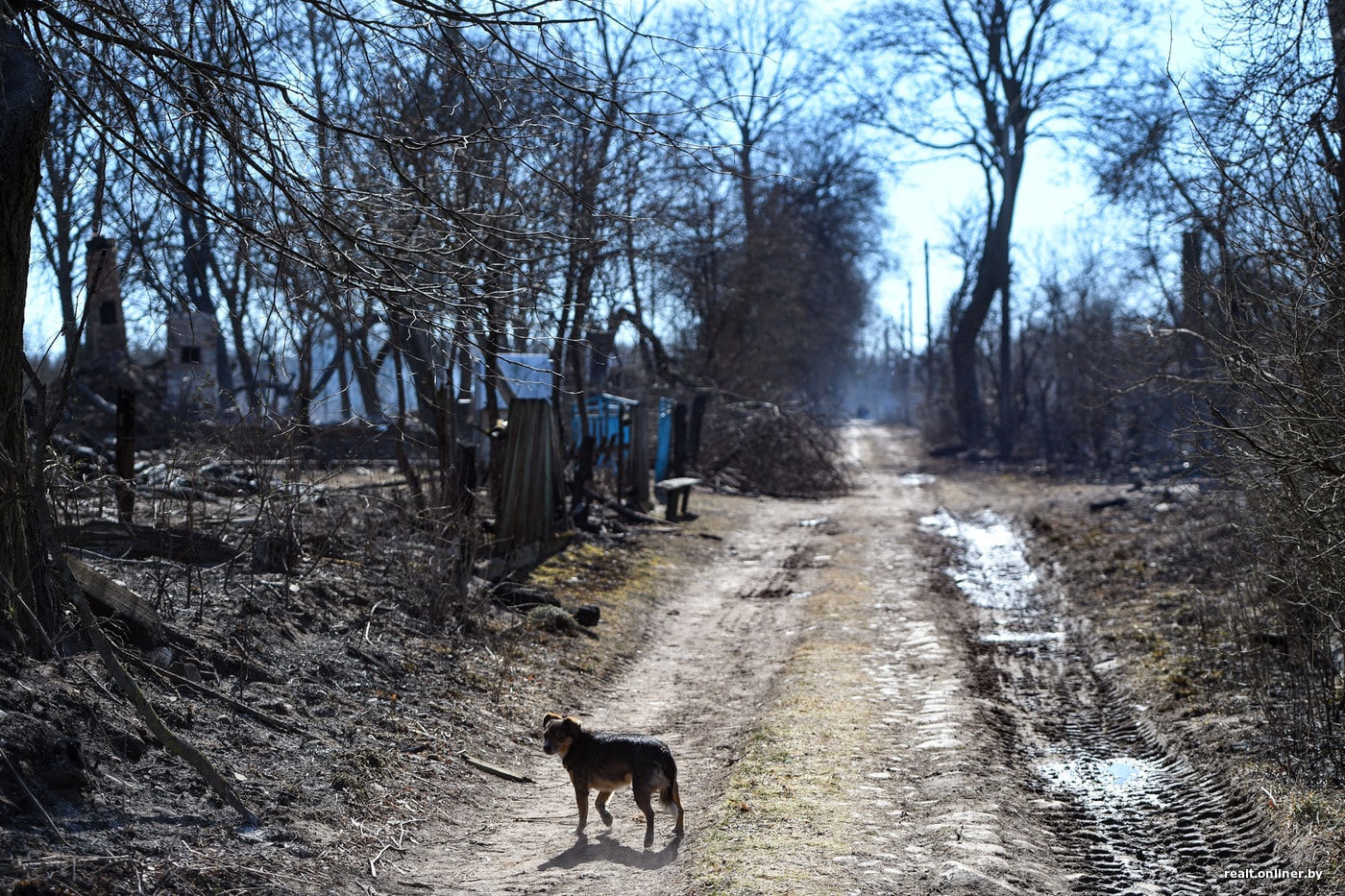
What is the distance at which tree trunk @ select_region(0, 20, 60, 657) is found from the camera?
546cm

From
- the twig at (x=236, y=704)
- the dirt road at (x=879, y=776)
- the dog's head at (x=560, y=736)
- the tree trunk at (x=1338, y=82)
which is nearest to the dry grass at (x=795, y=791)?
the dirt road at (x=879, y=776)

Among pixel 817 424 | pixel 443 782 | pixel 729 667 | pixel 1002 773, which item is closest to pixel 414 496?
pixel 729 667

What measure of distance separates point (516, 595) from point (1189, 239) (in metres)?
6.66

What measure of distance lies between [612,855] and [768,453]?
69.7ft

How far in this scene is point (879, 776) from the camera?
6770 mm

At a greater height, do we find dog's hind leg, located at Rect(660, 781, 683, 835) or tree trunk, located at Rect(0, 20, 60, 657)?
tree trunk, located at Rect(0, 20, 60, 657)

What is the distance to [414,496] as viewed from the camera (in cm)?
1114

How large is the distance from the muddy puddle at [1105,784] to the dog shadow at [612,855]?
1896 millimetres

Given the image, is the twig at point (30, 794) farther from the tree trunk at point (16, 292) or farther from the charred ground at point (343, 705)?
the tree trunk at point (16, 292)

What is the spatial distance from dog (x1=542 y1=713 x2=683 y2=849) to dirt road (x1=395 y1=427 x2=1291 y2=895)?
19cm

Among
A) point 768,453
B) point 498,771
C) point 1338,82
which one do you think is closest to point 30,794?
point 498,771

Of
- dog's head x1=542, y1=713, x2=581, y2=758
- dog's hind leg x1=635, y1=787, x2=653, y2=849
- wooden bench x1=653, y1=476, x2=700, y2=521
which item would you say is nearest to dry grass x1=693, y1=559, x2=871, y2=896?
dog's hind leg x1=635, y1=787, x2=653, y2=849

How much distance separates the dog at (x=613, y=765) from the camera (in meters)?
5.73

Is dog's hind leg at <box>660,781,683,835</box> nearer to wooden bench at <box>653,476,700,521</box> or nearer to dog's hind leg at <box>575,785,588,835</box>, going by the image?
dog's hind leg at <box>575,785,588,835</box>
